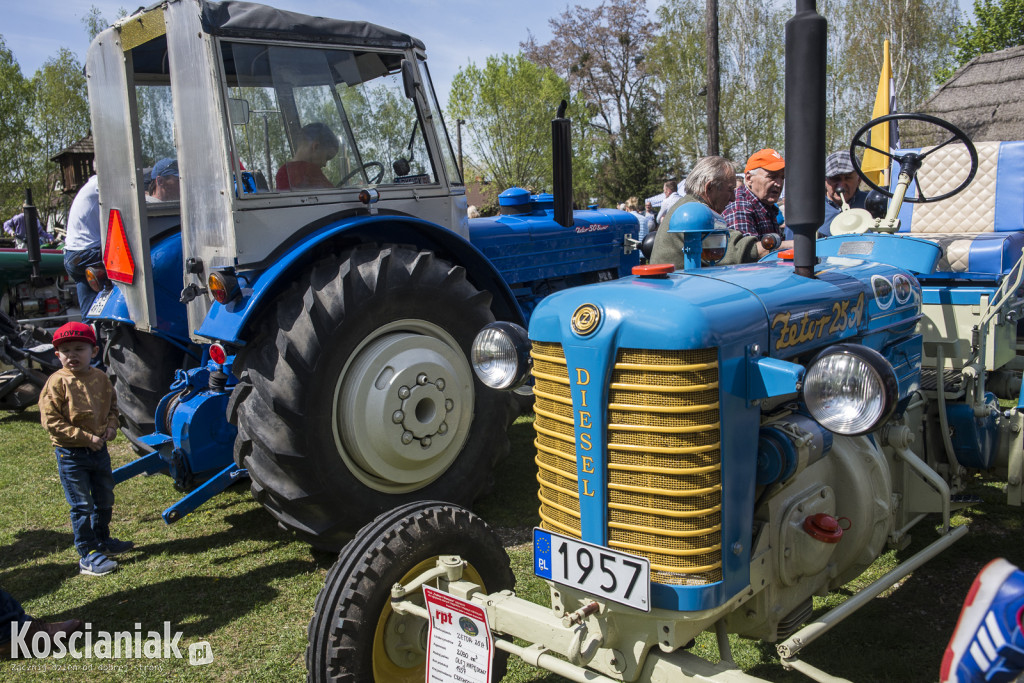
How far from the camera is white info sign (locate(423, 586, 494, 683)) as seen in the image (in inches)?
81.4

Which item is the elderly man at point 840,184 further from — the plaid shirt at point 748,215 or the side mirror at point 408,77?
the side mirror at point 408,77

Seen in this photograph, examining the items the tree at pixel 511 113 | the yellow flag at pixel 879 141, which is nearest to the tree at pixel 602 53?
the tree at pixel 511 113

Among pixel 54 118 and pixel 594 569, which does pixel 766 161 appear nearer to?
pixel 594 569

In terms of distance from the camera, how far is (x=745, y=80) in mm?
27531

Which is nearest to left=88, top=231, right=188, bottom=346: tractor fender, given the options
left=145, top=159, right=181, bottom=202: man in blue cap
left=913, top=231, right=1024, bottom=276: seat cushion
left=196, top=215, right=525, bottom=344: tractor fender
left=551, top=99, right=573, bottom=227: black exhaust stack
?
left=145, top=159, right=181, bottom=202: man in blue cap

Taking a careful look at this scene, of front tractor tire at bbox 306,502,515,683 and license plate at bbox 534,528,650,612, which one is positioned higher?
license plate at bbox 534,528,650,612

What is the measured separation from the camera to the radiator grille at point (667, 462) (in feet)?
6.33

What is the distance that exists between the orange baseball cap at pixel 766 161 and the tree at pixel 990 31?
23.6 m

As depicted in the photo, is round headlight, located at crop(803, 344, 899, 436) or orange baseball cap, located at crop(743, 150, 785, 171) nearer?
round headlight, located at crop(803, 344, 899, 436)

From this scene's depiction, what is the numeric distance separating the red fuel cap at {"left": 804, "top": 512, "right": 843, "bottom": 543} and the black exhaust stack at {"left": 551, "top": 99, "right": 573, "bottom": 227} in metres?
2.54

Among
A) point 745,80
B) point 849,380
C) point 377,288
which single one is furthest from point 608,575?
point 745,80

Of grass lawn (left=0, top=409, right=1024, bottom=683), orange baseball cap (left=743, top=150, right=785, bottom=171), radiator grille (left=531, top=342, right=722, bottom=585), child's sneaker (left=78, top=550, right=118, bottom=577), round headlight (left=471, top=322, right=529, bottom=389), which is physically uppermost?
orange baseball cap (left=743, top=150, right=785, bottom=171)

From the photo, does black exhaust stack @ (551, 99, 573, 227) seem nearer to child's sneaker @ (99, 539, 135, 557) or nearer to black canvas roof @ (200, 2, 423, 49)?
black canvas roof @ (200, 2, 423, 49)

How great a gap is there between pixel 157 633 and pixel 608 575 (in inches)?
83.6
